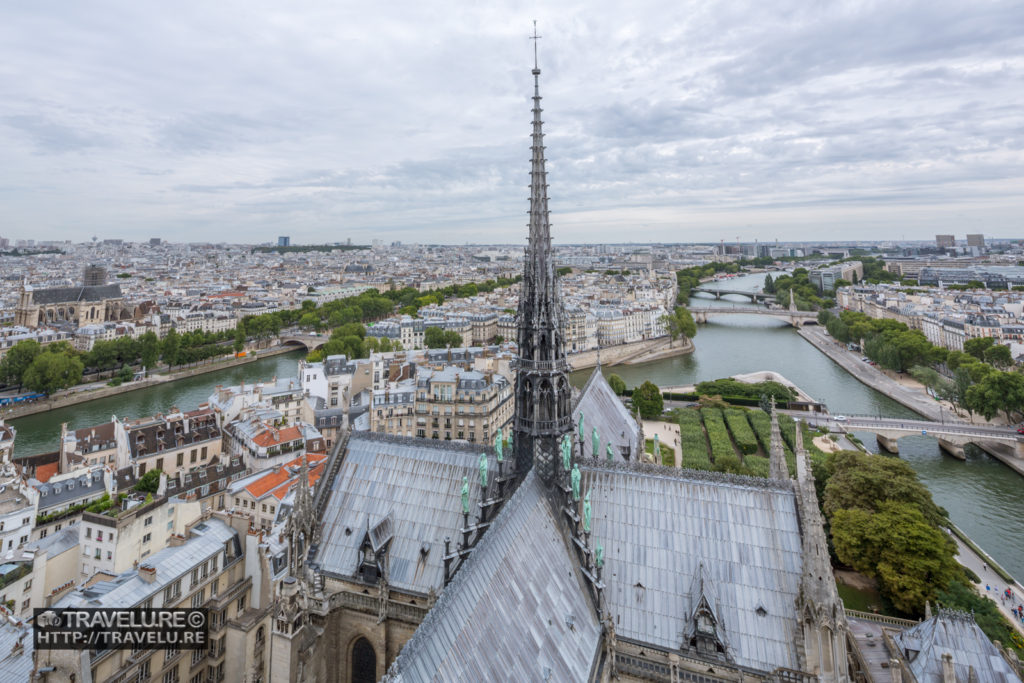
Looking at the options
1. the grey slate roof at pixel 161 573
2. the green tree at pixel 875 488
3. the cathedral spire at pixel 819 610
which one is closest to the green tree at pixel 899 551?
the green tree at pixel 875 488

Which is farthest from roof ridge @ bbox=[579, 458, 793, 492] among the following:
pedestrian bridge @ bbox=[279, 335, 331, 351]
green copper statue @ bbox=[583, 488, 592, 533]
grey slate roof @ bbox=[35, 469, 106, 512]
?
pedestrian bridge @ bbox=[279, 335, 331, 351]

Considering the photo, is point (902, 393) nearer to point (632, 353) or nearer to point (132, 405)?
point (632, 353)

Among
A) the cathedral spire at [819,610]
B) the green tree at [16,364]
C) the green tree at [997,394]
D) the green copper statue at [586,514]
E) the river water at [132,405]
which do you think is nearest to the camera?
the cathedral spire at [819,610]

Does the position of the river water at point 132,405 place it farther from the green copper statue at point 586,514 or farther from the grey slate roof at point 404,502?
the green copper statue at point 586,514

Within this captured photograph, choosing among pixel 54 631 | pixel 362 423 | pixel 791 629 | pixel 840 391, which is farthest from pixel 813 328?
pixel 54 631

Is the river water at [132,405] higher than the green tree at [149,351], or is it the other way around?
the green tree at [149,351]

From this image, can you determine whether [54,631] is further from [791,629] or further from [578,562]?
[791,629]
